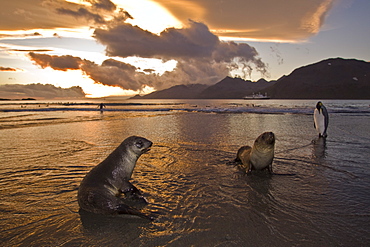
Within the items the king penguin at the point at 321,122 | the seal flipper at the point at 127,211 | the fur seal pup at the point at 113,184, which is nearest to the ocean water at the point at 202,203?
the seal flipper at the point at 127,211

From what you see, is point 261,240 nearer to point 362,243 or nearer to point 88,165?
point 362,243

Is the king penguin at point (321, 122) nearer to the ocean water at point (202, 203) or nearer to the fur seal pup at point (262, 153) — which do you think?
the ocean water at point (202, 203)

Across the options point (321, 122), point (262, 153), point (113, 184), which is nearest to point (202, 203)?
point (113, 184)

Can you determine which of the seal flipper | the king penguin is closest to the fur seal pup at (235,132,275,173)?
the seal flipper

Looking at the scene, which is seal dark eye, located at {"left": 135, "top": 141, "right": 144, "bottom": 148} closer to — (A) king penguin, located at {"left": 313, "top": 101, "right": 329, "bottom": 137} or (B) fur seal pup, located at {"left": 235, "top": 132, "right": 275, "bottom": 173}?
(B) fur seal pup, located at {"left": 235, "top": 132, "right": 275, "bottom": 173}

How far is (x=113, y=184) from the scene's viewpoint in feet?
13.6

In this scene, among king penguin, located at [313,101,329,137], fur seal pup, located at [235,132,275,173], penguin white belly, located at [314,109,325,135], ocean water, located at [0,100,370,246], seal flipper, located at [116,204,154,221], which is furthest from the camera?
penguin white belly, located at [314,109,325,135]

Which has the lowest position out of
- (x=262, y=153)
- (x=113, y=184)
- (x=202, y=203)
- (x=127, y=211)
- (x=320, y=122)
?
(x=202, y=203)

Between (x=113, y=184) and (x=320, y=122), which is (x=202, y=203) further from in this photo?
(x=320, y=122)

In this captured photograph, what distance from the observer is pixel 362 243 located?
3.10m

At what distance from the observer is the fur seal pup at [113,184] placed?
3766mm

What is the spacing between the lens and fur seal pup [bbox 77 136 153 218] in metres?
3.77

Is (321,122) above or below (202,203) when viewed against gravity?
above

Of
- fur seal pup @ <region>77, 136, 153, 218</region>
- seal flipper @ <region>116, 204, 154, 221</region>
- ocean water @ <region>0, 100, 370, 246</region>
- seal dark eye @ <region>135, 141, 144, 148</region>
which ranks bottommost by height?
ocean water @ <region>0, 100, 370, 246</region>
